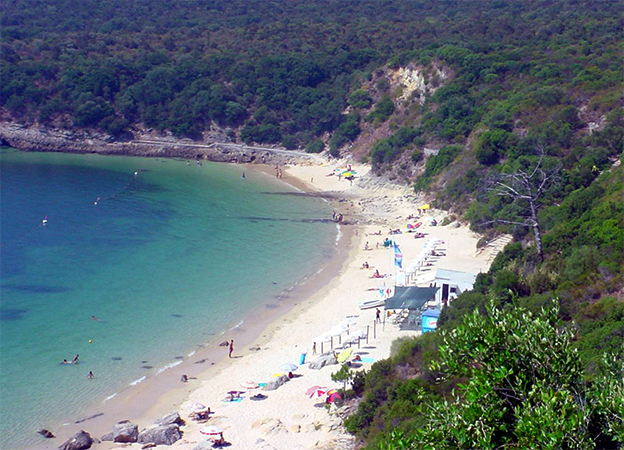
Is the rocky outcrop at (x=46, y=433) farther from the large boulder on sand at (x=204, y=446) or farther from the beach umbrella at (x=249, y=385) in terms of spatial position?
the beach umbrella at (x=249, y=385)

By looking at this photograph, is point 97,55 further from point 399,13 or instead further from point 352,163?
point 399,13

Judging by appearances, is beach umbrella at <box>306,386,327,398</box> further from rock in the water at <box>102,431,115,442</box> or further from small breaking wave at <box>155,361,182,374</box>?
small breaking wave at <box>155,361,182,374</box>

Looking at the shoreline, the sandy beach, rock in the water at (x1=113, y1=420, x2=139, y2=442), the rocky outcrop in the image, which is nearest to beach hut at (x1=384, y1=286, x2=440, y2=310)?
the sandy beach

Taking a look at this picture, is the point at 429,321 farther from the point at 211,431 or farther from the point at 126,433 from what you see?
the point at 126,433

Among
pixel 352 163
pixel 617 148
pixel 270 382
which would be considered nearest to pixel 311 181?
pixel 352 163

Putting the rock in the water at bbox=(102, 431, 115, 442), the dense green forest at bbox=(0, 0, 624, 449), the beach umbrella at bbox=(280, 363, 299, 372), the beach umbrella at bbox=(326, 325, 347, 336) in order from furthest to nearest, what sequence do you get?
the beach umbrella at bbox=(326, 325, 347, 336), the beach umbrella at bbox=(280, 363, 299, 372), the rock in the water at bbox=(102, 431, 115, 442), the dense green forest at bbox=(0, 0, 624, 449)

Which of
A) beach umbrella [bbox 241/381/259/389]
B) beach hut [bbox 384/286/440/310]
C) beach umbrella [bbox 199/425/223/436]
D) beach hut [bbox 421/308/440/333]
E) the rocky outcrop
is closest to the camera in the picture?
beach umbrella [bbox 199/425/223/436]

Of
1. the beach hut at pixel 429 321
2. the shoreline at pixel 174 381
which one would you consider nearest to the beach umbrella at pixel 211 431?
the shoreline at pixel 174 381
